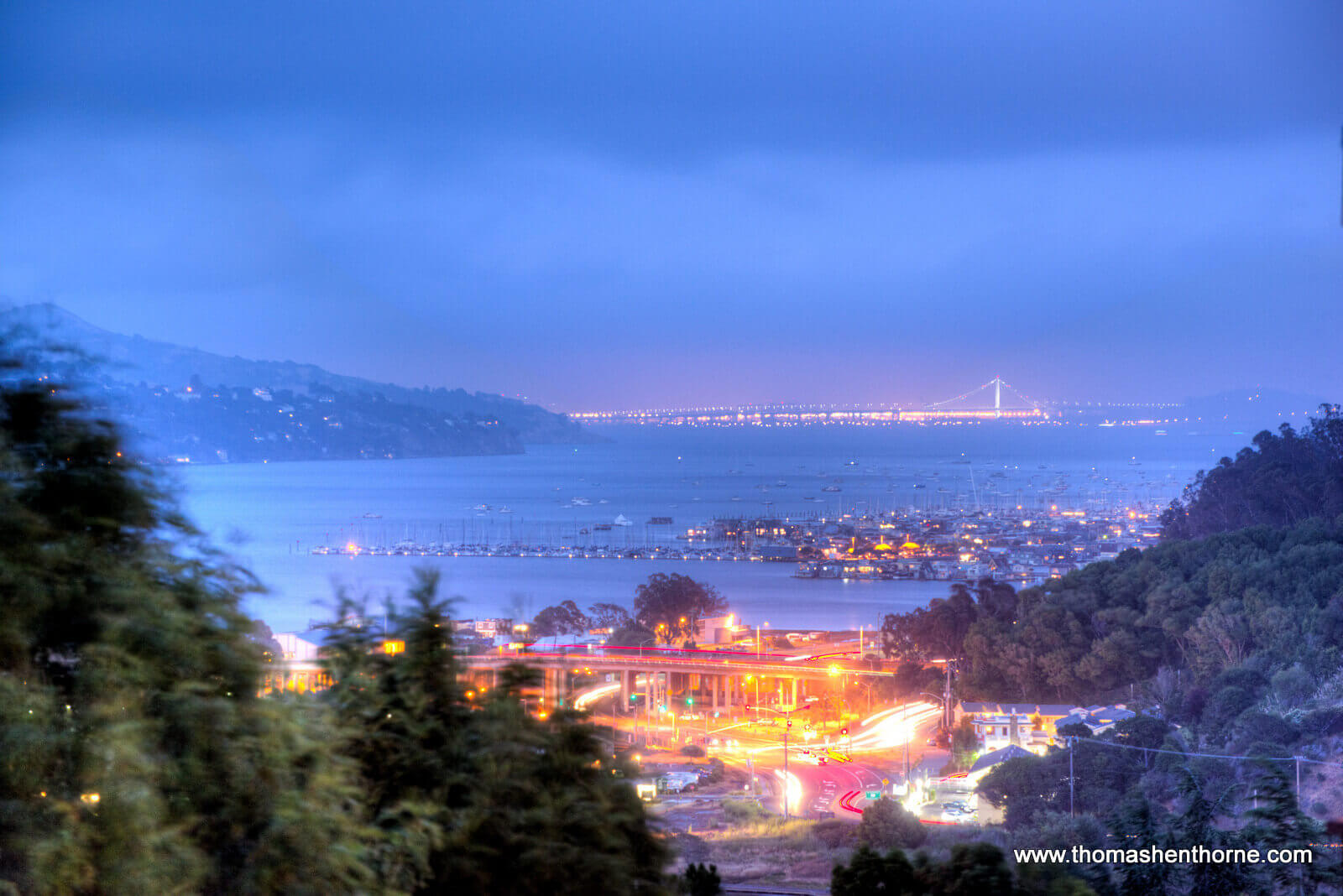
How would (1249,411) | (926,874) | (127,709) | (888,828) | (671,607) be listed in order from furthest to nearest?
(1249,411), (671,607), (888,828), (926,874), (127,709)

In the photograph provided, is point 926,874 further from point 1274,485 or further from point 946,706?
point 1274,485

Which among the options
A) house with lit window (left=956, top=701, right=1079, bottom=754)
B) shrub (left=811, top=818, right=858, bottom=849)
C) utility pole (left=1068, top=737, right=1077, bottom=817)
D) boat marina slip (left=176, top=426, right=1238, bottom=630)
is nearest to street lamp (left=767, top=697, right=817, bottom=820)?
shrub (left=811, top=818, right=858, bottom=849)

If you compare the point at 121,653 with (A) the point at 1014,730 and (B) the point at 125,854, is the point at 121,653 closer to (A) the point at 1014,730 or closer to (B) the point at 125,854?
(B) the point at 125,854

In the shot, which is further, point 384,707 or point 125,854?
point 384,707

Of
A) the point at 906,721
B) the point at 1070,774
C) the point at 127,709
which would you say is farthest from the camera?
the point at 906,721

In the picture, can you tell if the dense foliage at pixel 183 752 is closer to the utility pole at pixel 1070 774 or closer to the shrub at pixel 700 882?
the shrub at pixel 700 882

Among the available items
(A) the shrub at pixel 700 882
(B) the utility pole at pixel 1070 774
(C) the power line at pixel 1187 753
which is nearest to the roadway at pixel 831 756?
(B) the utility pole at pixel 1070 774

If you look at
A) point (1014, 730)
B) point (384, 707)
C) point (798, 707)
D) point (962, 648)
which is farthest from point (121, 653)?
point (962, 648)

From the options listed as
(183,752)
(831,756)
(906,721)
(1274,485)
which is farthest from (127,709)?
(1274,485)
